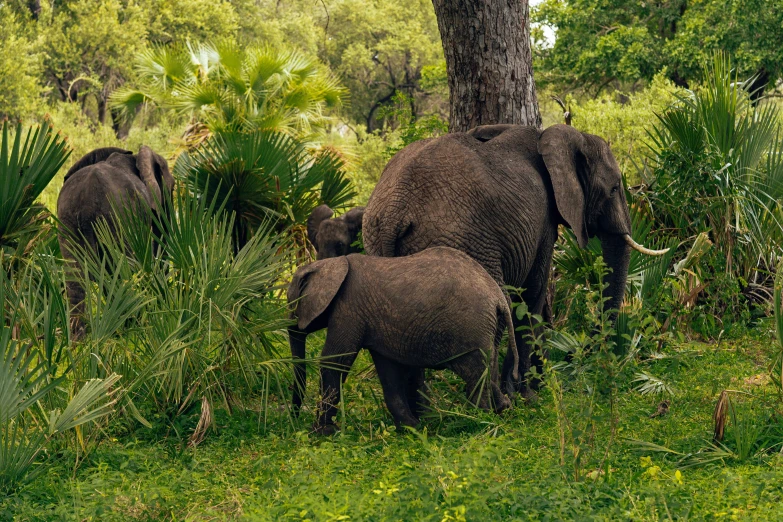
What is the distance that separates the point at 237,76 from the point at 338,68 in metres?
24.9

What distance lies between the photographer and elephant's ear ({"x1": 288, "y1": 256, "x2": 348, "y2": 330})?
5.94m

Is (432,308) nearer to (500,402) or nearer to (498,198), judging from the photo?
(500,402)

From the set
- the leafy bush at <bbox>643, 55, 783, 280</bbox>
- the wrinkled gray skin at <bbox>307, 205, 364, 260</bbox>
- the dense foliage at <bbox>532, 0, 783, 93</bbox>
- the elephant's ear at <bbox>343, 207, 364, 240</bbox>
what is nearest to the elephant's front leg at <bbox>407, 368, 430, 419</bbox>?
the wrinkled gray skin at <bbox>307, 205, 364, 260</bbox>

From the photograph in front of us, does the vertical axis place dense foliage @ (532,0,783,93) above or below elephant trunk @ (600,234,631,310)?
above

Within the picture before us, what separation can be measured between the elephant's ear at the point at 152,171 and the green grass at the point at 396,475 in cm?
294

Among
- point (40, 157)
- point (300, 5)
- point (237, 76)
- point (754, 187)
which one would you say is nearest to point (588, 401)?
point (40, 157)

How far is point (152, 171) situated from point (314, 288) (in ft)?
12.2

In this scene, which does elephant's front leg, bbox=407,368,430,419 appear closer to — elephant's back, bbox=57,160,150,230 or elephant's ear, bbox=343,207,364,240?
elephant's ear, bbox=343,207,364,240

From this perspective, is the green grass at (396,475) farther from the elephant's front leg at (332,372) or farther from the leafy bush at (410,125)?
the leafy bush at (410,125)

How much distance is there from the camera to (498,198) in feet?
21.1

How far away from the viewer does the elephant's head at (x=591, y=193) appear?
6.66 m

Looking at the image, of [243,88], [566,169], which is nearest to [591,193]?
[566,169]

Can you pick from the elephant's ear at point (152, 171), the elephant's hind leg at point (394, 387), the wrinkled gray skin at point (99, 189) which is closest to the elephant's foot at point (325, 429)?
the elephant's hind leg at point (394, 387)

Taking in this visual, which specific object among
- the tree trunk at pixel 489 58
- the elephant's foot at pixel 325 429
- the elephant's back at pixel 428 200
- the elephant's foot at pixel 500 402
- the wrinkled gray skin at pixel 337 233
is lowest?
the elephant's foot at pixel 325 429
